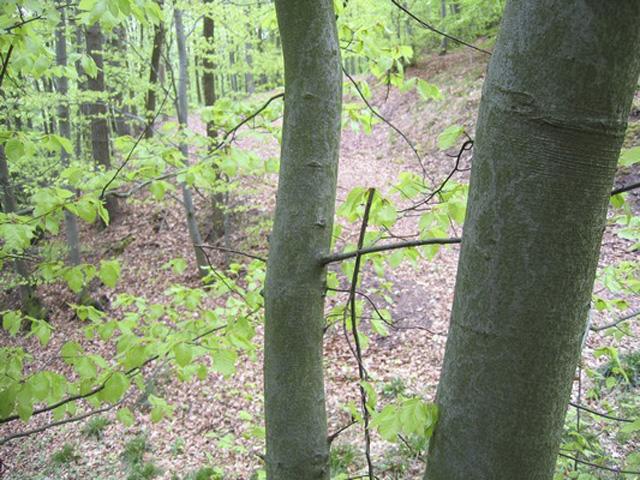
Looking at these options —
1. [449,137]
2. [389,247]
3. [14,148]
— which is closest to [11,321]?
[14,148]

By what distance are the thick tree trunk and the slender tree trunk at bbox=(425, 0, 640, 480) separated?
1.78 feet

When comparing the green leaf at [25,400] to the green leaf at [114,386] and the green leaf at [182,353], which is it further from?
the green leaf at [182,353]

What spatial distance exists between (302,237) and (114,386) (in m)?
1.04

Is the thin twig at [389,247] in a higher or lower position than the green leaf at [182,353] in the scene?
higher

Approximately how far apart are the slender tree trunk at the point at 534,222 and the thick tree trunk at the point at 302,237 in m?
0.54

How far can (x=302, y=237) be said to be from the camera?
1.25 meters

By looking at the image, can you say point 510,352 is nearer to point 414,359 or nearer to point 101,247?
point 414,359

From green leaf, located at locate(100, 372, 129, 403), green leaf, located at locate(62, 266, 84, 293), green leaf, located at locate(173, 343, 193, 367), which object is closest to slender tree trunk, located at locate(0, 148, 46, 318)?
green leaf, located at locate(62, 266, 84, 293)

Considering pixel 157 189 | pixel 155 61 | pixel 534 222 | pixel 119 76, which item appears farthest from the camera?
pixel 155 61

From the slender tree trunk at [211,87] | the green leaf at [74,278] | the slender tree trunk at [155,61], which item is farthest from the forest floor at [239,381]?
the slender tree trunk at [155,61]

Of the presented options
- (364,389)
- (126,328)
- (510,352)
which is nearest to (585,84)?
(510,352)

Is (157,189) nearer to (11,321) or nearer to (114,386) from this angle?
(114,386)

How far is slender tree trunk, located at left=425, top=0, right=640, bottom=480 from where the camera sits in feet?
2.07

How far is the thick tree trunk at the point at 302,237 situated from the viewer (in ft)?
4.03
